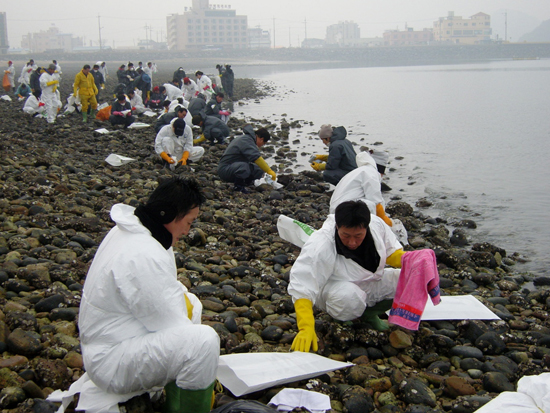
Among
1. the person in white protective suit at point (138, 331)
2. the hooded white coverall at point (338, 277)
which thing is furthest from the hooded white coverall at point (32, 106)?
the person in white protective suit at point (138, 331)

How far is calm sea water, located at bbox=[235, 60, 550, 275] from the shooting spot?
8.83m

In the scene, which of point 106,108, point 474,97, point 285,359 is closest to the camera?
point 285,359

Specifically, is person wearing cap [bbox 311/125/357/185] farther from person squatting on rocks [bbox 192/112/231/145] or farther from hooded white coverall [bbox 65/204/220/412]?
hooded white coverall [bbox 65/204/220/412]

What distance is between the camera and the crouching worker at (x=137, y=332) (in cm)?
234

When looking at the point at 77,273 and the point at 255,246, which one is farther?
the point at 255,246

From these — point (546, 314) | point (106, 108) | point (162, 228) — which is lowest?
point (546, 314)

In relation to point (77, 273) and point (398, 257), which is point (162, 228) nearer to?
point (398, 257)

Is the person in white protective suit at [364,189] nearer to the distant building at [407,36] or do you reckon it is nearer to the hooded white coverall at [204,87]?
the hooded white coverall at [204,87]

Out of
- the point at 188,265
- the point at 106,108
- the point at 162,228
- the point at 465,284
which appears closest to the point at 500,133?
the point at 106,108

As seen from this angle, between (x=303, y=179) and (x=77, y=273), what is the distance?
5.73m

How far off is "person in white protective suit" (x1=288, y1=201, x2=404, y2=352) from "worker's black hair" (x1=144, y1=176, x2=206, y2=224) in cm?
116

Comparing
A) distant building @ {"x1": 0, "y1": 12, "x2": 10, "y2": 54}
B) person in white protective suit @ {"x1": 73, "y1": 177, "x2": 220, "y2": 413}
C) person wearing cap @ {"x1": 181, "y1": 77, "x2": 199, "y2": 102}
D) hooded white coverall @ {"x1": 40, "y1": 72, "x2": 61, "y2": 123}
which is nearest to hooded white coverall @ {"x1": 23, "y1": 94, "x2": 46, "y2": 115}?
hooded white coverall @ {"x1": 40, "y1": 72, "x2": 61, "y2": 123}

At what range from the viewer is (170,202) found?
2510 millimetres

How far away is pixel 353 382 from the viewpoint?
313 cm
